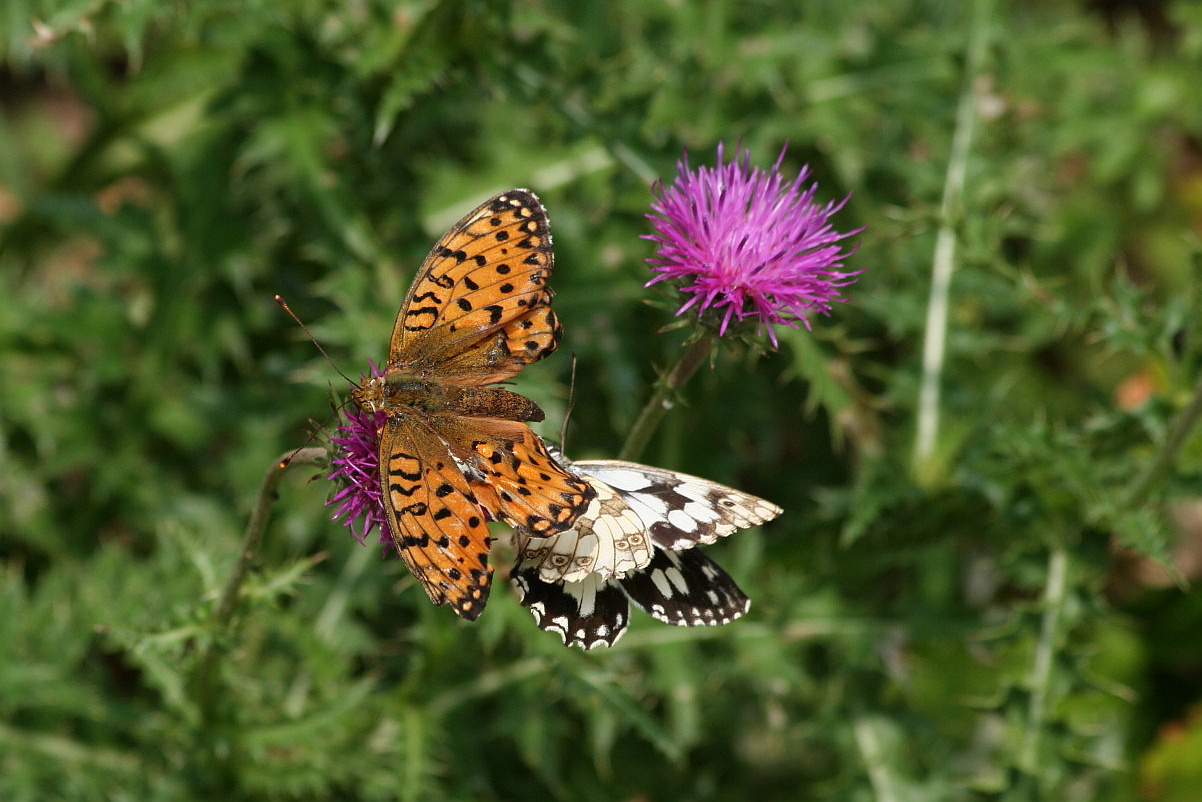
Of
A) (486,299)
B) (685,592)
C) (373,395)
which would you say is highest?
(486,299)

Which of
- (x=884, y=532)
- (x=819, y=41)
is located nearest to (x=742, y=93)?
(x=819, y=41)

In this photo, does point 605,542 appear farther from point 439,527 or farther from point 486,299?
point 486,299

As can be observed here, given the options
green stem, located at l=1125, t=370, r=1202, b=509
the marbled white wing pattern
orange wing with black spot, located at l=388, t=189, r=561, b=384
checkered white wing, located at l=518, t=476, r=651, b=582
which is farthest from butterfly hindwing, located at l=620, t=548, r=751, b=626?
green stem, located at l=1125, t=370, r=1202, b=509

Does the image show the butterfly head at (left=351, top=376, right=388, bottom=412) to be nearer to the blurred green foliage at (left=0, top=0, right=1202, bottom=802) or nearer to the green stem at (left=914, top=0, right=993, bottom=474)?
the blurred green foliage at (left=0, top=0, right=1202, bottom=802)

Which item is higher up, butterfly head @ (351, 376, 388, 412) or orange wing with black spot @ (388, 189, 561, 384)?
orange wing with black spot @ (388, 189, 561, 384)

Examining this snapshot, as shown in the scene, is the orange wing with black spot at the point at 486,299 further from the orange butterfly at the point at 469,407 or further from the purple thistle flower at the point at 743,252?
the purple thistle flower at the point at 743,252

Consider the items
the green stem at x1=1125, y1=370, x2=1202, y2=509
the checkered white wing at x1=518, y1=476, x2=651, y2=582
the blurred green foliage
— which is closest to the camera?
the checkered white wing at x1=518, y1=476, x2=651, y2=582

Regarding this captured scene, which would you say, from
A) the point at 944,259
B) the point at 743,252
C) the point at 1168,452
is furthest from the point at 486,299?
the point at 944,259
